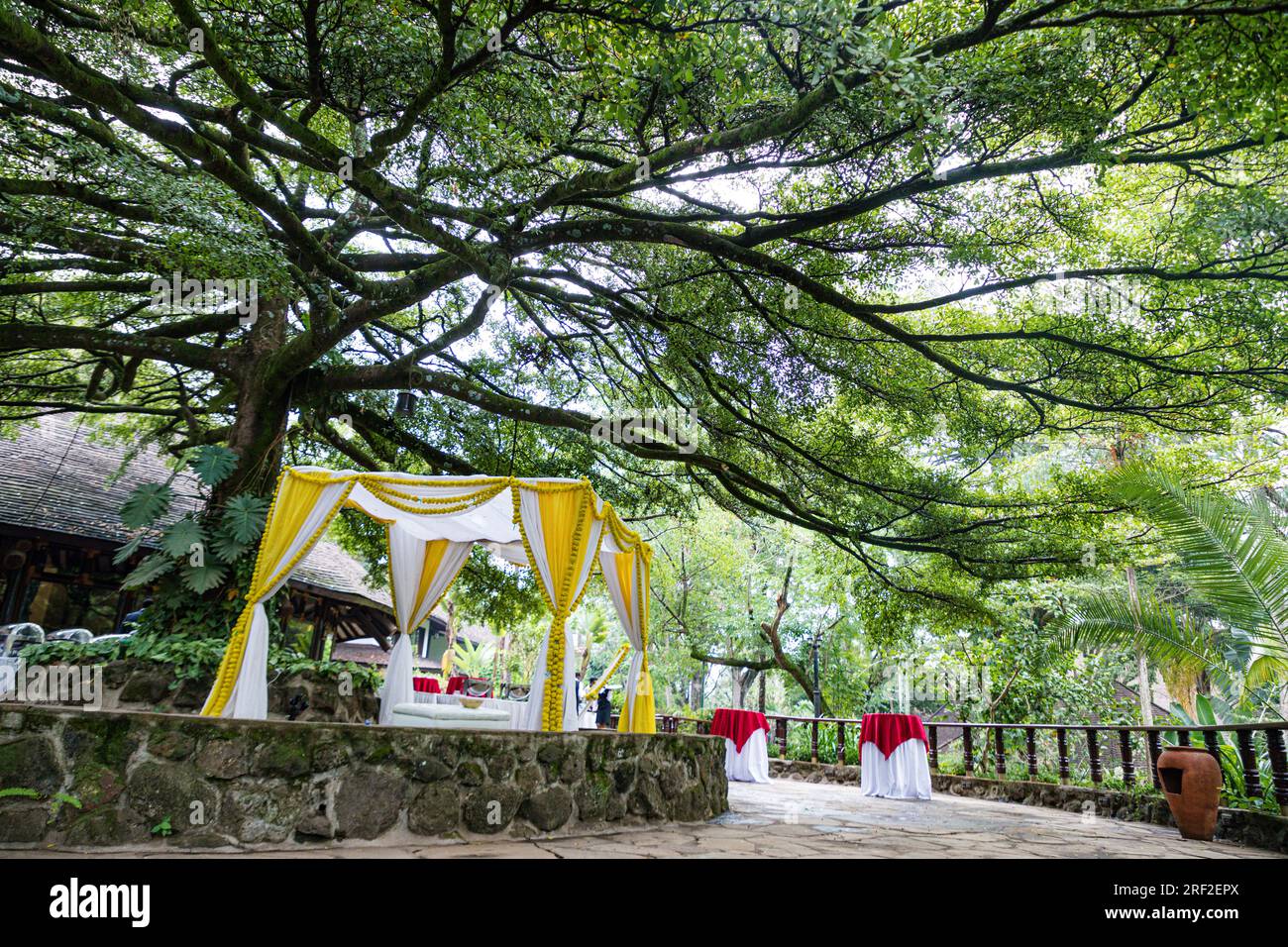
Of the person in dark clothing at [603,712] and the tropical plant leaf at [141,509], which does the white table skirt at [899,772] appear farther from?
the tropical plant leaf at [141,509]

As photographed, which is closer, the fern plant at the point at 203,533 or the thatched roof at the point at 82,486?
the fern plant at the point at 203,533

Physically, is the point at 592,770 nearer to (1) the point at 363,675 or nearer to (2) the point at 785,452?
(1) the point at 363,675

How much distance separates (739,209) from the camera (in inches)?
285

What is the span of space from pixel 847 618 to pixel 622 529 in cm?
1347

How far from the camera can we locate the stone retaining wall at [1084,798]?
19.5 feet

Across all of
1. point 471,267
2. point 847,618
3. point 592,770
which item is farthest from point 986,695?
point 471,267

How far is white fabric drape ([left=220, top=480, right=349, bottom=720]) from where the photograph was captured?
225 inches

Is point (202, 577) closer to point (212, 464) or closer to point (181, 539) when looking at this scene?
point (181, 539)

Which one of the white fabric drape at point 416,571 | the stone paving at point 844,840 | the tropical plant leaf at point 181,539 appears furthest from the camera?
the white fabric drape at point 416,571

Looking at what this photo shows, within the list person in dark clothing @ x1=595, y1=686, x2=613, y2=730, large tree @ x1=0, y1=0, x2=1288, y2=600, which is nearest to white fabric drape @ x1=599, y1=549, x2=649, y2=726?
large tree @ x1=0, y1=0, x2=1288, y2=600

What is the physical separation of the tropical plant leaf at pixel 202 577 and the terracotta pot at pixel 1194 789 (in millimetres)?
9533

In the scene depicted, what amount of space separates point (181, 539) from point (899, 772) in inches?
377

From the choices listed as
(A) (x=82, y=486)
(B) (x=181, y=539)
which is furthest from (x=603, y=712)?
(A) (x=82, y=486)

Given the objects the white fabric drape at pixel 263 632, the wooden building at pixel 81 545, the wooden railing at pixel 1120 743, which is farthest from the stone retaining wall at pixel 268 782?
the wooden building at pixel 81 545
